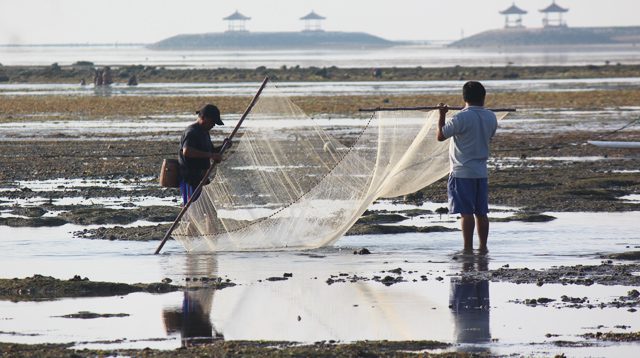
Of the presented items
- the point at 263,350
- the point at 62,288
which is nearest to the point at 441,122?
the point at 62,288

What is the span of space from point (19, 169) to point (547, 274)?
11835 millimetres

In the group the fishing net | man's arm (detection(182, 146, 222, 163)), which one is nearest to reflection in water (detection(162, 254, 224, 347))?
the fishing net

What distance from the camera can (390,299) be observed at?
9.73 meters

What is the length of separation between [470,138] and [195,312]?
3564 mm

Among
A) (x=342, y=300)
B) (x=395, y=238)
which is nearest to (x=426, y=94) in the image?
(x=395, y=238)

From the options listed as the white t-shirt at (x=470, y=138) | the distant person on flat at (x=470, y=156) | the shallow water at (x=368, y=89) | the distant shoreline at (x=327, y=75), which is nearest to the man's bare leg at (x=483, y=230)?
the distant person on flat at (x=470, y=156)

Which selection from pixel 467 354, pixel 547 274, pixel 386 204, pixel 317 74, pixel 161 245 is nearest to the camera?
pixel 467 354

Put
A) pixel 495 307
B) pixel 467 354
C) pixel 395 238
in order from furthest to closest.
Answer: pixel 395 238
pixel 495 307
pixel 467 354

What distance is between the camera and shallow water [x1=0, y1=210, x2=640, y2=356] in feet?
27.9

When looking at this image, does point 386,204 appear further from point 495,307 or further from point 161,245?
point 495,307

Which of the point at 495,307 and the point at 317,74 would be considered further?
the point at 317,74

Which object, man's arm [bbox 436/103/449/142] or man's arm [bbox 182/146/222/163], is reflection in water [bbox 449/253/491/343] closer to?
man's arm [bbox 436/103/449/142]

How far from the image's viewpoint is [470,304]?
9477 mm

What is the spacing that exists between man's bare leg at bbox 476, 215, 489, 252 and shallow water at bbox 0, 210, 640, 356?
0.14 m
